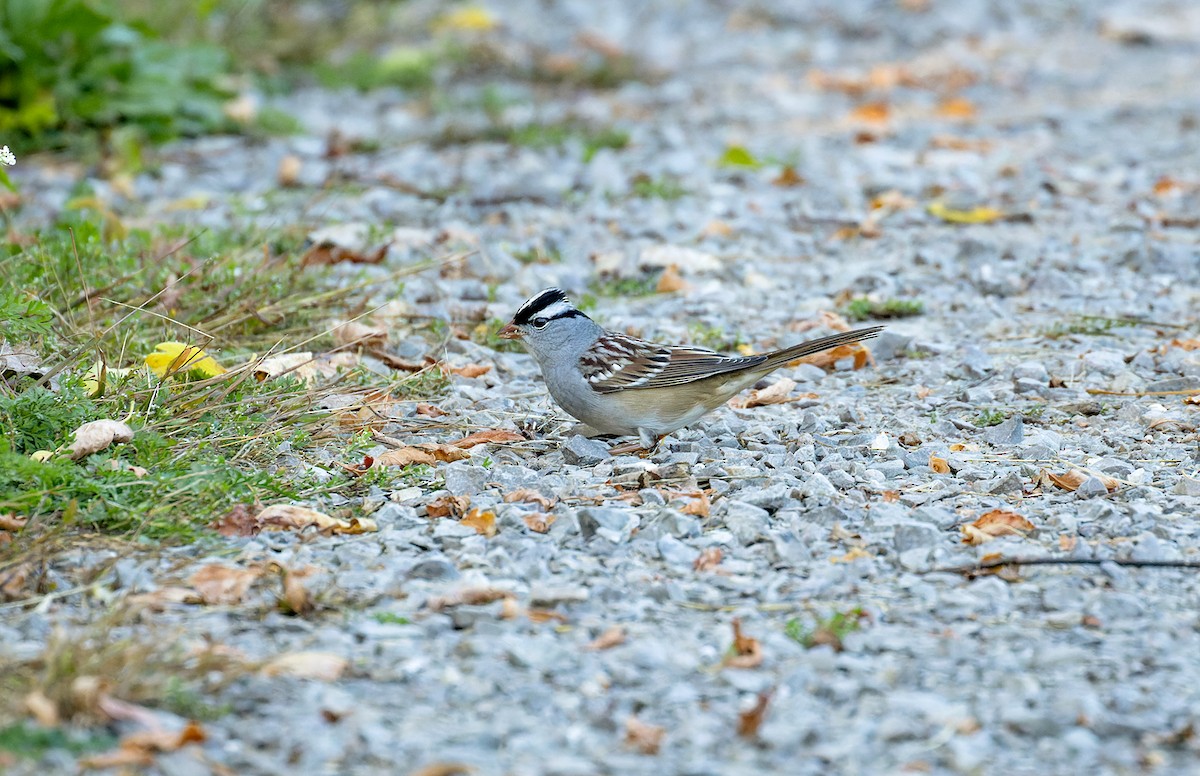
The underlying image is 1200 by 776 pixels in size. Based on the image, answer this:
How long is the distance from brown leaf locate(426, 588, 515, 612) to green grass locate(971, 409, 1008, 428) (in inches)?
93.7

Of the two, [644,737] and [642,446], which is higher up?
[644,737]

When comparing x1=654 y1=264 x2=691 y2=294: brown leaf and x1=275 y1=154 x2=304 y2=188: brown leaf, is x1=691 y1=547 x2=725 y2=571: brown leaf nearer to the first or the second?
x1=654 y1=264 x2=691 y2=294: brown leaf

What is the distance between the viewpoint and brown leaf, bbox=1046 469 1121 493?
15.6 feet

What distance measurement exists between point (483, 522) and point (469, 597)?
54 cm

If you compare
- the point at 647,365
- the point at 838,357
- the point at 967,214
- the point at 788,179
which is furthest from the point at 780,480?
the point at 788,179

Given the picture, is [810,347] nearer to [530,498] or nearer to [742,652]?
[530,498]

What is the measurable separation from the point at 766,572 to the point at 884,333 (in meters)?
2.71

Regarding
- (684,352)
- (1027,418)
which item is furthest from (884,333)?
(684,352)

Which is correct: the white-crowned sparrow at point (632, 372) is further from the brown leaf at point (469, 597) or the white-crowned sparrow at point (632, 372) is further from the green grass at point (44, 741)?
the green grass at point (44, 741)

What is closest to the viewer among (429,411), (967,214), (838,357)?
(429,411)

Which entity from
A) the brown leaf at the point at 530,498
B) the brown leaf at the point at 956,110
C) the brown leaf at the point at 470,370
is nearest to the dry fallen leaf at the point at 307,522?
the brown leaf at the point at 530,498

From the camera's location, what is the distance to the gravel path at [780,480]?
3350 mm

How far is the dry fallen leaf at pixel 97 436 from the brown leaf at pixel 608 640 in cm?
187

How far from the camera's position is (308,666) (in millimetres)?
3533
